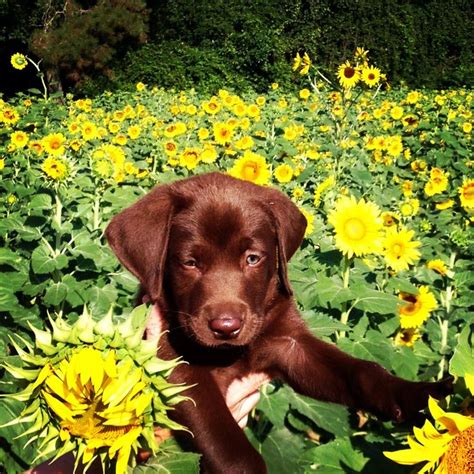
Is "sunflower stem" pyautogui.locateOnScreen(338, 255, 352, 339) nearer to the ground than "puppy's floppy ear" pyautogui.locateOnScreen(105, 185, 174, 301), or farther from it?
nearer to the ground

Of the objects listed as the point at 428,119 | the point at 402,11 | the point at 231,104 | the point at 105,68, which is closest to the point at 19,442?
the point at 231,104

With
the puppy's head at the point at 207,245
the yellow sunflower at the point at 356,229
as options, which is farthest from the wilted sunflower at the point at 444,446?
the yellow sunflower at the point at 356,229

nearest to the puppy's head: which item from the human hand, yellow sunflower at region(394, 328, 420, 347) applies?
the human hand

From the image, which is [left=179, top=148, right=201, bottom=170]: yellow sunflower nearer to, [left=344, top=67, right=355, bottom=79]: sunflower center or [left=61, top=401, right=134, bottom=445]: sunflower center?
[left=344, top=67, right=355, bottom=79]: sunflower center

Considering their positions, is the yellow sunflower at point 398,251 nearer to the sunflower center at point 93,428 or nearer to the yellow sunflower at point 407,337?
the yellow sunflower at point 407,337

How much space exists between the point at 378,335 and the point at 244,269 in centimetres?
74

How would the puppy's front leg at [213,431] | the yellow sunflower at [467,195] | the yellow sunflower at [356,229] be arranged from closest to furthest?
the puppy's front leg at [213,431]
the yellow sunflower at [356,229]
the yellow sunflower at [467,195]

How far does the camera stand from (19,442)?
8.84ft

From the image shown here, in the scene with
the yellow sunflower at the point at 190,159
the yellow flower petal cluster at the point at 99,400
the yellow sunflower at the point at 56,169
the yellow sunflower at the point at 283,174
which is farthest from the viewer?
the yellow sunflower at the point at 190,159

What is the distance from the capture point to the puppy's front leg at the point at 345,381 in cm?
190

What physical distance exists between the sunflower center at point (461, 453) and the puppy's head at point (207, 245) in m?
1.50

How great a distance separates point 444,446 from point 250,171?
3.95 metres

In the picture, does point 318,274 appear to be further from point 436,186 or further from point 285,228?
point 436,186

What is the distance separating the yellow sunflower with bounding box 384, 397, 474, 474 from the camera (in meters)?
0.92
